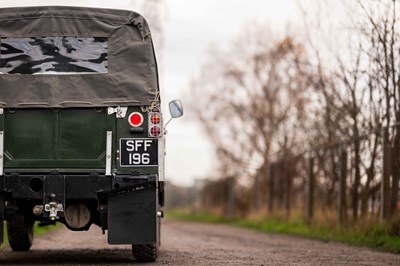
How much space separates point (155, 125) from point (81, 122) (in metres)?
0.95

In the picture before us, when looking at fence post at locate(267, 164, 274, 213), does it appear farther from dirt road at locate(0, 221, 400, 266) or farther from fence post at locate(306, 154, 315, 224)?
dirt road at locate(0, 221, 400, 266)

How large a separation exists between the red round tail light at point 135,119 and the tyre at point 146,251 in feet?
5.73

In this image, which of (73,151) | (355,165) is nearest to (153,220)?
(73,151)

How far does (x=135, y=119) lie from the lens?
12.2 metres

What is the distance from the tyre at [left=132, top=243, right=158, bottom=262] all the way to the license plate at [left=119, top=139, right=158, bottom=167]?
4.50 feet

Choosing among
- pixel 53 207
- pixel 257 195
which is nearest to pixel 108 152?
pixel 53 207

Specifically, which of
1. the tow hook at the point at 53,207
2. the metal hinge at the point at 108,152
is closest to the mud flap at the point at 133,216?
the metal hinge at the point at 108,152

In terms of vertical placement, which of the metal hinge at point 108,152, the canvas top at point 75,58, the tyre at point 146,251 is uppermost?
the canvas top at point 75,58

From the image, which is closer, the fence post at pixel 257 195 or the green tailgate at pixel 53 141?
the green tailgate at pixel 53 141

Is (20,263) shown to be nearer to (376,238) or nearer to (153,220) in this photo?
(153,220)

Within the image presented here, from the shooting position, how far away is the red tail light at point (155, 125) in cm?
1207

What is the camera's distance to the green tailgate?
480 inches

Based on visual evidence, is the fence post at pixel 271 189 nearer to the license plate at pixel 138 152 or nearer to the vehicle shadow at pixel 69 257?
the vehicle shadow at pixel 69 257

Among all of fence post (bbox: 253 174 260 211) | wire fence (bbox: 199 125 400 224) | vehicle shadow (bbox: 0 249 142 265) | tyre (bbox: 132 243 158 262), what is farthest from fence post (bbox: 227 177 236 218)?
tyre (bbox: 132 243 158 262)
